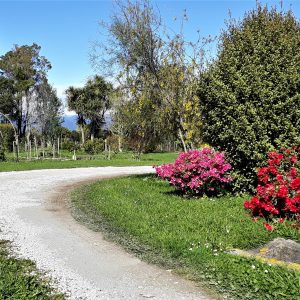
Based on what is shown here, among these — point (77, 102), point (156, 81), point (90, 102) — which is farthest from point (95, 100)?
point (156, 81)

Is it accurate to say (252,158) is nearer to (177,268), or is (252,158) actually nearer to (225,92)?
(225,92)

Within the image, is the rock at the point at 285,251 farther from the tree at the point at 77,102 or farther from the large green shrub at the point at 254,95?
the tree at the point at 77,102

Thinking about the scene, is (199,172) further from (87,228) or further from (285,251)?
(285,251)

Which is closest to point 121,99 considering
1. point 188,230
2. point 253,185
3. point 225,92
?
point 225,92

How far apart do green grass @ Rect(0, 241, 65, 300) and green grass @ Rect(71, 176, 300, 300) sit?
1.72 meters

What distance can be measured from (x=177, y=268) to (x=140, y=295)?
1.12m

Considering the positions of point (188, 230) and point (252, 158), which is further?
point (252, 158)

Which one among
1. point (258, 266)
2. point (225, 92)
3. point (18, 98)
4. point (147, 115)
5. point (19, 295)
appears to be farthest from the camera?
point (18, 98)

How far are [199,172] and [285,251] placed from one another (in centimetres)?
537

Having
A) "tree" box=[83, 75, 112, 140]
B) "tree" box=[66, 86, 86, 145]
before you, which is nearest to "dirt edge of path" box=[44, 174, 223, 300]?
"tree" box=[83, 75, 112, 140]

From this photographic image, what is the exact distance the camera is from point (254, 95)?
11.1 m

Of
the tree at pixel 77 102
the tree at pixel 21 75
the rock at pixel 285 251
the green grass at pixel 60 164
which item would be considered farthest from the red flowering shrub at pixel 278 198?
the tree at pixel 21 75

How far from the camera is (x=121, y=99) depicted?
16.6 metres

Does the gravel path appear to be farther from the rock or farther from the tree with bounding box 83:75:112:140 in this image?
the tree with bounding box 83:75:112:140
